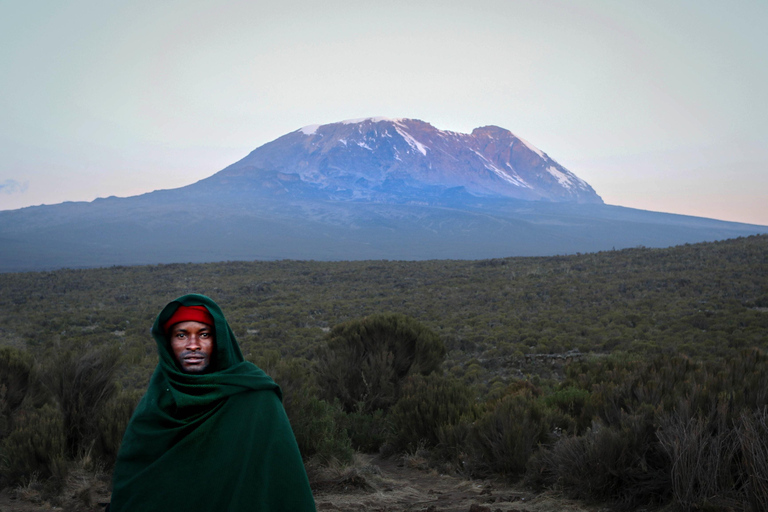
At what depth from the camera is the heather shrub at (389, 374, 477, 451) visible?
19.2 ft

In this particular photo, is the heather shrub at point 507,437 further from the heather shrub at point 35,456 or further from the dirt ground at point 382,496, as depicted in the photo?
the heather shrub at point 35,456

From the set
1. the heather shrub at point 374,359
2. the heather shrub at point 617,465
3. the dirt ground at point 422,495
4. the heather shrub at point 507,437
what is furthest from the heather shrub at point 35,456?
the heather shrub at point 617,465

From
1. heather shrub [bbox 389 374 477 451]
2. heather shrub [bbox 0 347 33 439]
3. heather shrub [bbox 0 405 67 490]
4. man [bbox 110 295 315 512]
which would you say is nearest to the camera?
man [bbox 110 295 315 512]

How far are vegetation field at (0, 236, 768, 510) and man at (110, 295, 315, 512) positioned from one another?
112 inches

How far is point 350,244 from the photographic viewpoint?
160500mm

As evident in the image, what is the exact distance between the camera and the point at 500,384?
9.70 meters

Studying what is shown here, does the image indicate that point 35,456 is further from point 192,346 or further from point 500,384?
point 500,384

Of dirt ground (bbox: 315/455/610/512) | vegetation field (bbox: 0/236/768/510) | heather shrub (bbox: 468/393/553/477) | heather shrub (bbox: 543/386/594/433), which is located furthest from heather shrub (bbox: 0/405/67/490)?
heather shrub (bbox: 543/386/594/433)

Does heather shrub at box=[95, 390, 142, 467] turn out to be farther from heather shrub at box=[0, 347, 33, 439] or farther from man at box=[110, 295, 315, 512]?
man at box=[110, 295, 315, 512]

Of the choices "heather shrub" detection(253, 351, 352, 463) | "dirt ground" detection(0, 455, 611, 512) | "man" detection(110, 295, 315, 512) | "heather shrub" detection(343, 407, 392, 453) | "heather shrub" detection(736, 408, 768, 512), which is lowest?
"heather shrub" detection(343, 407, 392, 453)

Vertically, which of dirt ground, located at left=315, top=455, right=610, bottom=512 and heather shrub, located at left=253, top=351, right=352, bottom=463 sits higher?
heather shrub, located at left=253, top=351, right=352, bottom=463

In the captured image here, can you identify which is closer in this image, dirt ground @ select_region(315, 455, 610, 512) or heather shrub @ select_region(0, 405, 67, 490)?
dirt ground @ select_region(315, 455, 610, 512)

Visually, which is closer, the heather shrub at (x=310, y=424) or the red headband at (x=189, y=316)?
the red headband at (x=189, y=316)

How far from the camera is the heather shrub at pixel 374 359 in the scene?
24.7 feet
